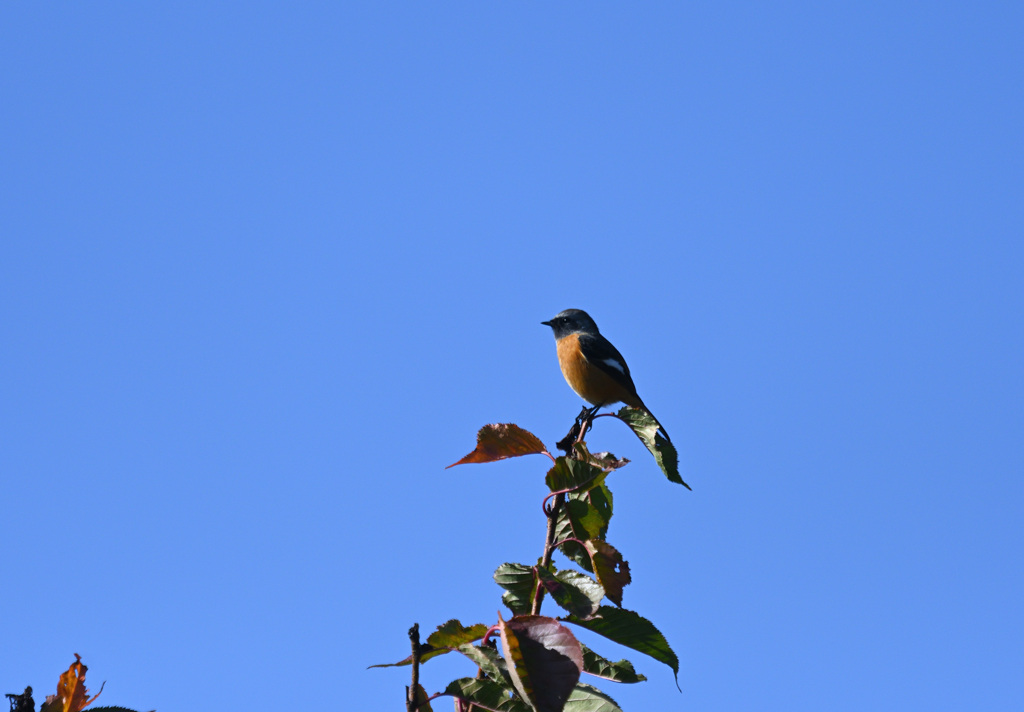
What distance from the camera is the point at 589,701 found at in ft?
8.23

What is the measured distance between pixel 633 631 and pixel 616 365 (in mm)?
6586

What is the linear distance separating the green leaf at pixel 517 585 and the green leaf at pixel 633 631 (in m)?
0.14

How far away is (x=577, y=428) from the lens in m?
4.01

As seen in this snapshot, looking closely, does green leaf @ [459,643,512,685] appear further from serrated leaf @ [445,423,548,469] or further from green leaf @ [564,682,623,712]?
serrated leaf @ [445,423,548,469]

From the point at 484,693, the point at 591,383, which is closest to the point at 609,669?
the point at 484,693

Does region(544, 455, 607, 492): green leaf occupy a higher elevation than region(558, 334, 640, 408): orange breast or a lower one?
lower

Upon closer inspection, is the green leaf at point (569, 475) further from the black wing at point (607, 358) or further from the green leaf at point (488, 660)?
the black wing at point (607, 358)

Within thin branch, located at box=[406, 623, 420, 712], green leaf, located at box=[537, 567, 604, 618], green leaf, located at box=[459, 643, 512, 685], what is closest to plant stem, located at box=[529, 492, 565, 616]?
green leaf, located at box=[537, 567, 604, 618]

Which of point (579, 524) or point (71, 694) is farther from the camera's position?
point (579, 524)

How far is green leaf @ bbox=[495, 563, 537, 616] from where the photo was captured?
2.67 m

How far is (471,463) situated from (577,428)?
1.03m

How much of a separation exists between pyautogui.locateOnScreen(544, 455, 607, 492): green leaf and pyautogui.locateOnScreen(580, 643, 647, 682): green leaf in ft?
1.62

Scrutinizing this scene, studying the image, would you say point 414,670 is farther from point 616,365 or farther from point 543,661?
point 616,365

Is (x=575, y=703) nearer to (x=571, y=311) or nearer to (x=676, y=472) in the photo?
(x=676, y=472)
